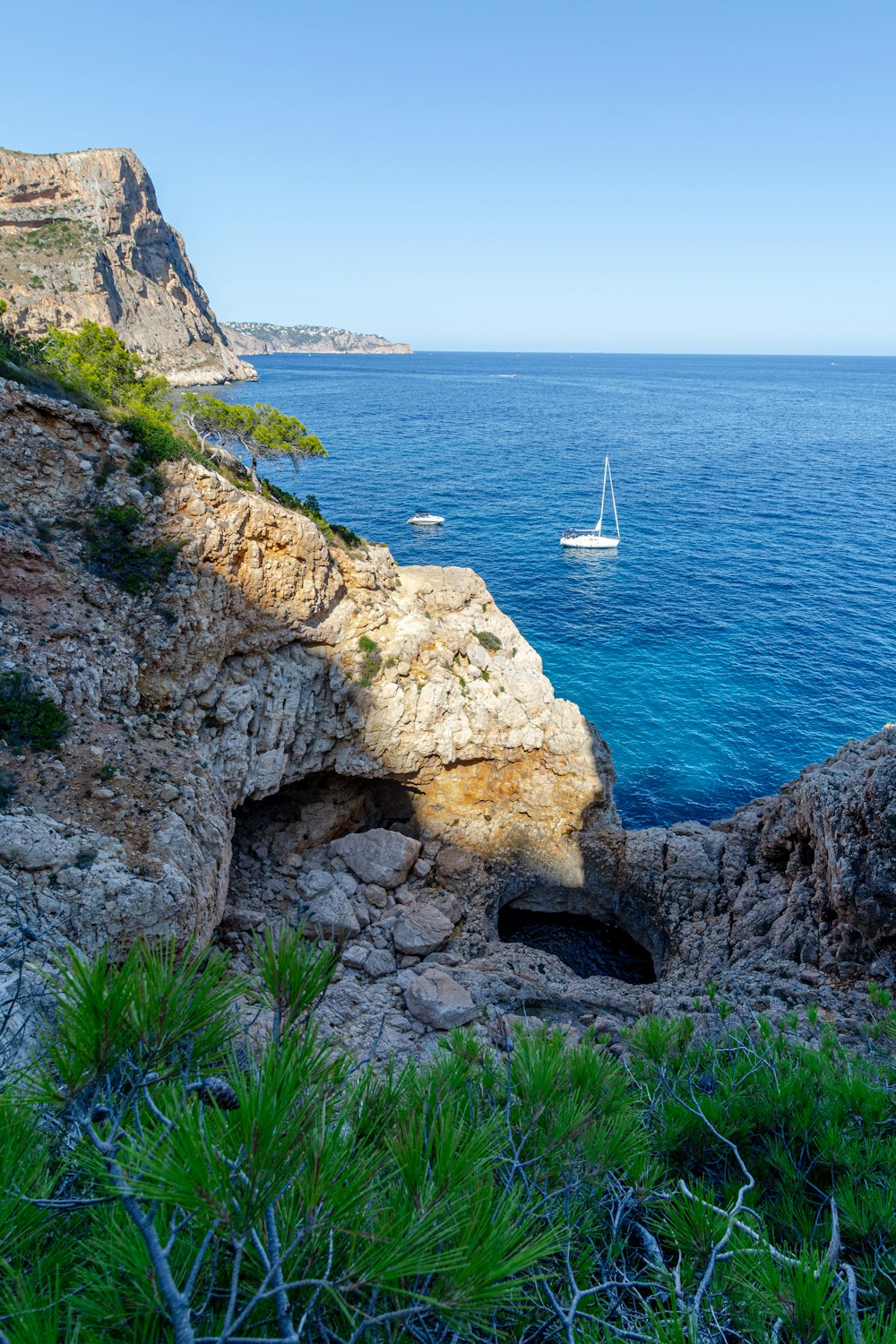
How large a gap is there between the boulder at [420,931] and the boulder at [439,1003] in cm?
254

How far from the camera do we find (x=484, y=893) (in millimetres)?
23281

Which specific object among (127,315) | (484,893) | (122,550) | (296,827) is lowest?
(484,893)

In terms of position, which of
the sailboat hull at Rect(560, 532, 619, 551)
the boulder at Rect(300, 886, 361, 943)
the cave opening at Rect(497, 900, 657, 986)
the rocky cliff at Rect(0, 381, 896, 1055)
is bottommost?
the cave opening at Rect(497, 900, 657, 986)

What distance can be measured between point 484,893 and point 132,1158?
21.1 m

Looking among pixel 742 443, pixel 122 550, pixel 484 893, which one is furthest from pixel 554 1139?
pixel 742 443

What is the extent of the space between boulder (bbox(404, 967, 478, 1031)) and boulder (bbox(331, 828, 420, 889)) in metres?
5.20

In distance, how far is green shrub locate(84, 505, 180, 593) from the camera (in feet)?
57.6

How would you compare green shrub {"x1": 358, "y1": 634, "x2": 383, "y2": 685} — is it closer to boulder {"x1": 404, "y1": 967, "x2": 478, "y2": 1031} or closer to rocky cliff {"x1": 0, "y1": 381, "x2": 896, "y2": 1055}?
rocky cliff {"x1": 0, "y1": 381, "x2": 896, "y2": 1055}

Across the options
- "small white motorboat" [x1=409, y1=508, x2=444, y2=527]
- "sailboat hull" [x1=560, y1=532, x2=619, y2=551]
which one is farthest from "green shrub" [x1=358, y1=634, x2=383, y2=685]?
"sailboat hull" [x1=560, y1=532, x2=619, y2=551]

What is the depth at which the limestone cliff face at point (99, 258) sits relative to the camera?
96125mm

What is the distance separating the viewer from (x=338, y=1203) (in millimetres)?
3297

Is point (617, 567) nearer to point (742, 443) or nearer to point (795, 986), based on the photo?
point (795, 986)

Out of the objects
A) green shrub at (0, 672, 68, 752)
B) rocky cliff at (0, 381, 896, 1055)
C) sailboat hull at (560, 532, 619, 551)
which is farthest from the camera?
sailboat hull at (560, 532, 619, 551)

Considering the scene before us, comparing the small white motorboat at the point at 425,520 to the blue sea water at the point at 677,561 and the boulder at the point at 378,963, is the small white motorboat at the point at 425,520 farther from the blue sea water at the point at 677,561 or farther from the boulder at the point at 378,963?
the boulder at the point at 378,963
